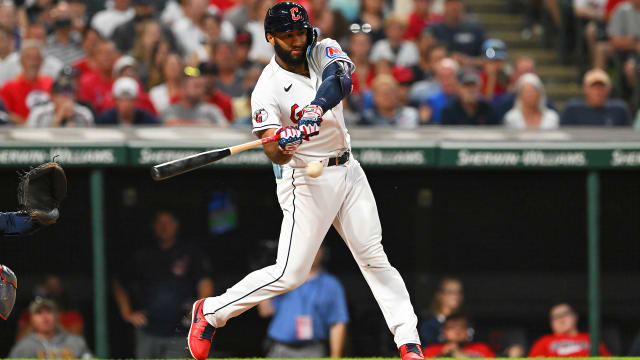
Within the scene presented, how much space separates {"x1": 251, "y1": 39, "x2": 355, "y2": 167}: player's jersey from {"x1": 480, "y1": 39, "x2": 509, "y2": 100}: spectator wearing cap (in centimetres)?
488

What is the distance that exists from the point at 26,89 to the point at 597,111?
4.65 metres

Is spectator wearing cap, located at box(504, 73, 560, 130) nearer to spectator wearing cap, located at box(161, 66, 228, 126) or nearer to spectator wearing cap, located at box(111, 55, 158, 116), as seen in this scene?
spectator wearing cap, located at box(161, 66, 228, 126)

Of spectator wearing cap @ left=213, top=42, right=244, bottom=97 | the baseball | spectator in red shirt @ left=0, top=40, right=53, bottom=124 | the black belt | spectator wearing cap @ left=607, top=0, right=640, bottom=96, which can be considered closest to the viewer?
the baseball

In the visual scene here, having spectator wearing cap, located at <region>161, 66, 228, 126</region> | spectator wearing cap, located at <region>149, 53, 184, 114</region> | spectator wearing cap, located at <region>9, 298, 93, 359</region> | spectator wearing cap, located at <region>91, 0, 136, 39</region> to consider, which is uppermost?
spectator wearing cap, located at <region>91, 0, 136, 39</region>

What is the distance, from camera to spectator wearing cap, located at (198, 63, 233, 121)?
8.91m

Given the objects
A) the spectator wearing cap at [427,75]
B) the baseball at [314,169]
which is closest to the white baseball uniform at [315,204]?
the baseball at [314,169]

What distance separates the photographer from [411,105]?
9.39 metres

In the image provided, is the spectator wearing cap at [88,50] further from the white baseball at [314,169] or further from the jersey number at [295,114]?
the white baseball at [314,169]

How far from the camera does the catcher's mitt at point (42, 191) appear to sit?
482 centimetres

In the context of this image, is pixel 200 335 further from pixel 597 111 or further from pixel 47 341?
pixel 597 111

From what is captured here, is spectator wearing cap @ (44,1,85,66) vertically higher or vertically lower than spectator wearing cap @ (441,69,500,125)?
higher

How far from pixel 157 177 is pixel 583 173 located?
3827 millimetres

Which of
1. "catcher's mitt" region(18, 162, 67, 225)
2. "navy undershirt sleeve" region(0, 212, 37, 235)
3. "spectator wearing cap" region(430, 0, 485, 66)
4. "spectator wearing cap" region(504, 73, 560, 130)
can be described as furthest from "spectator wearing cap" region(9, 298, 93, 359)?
"spectator wearing cap" region(430, 0, 485, 66)

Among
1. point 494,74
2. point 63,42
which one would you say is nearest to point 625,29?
point 494,74
